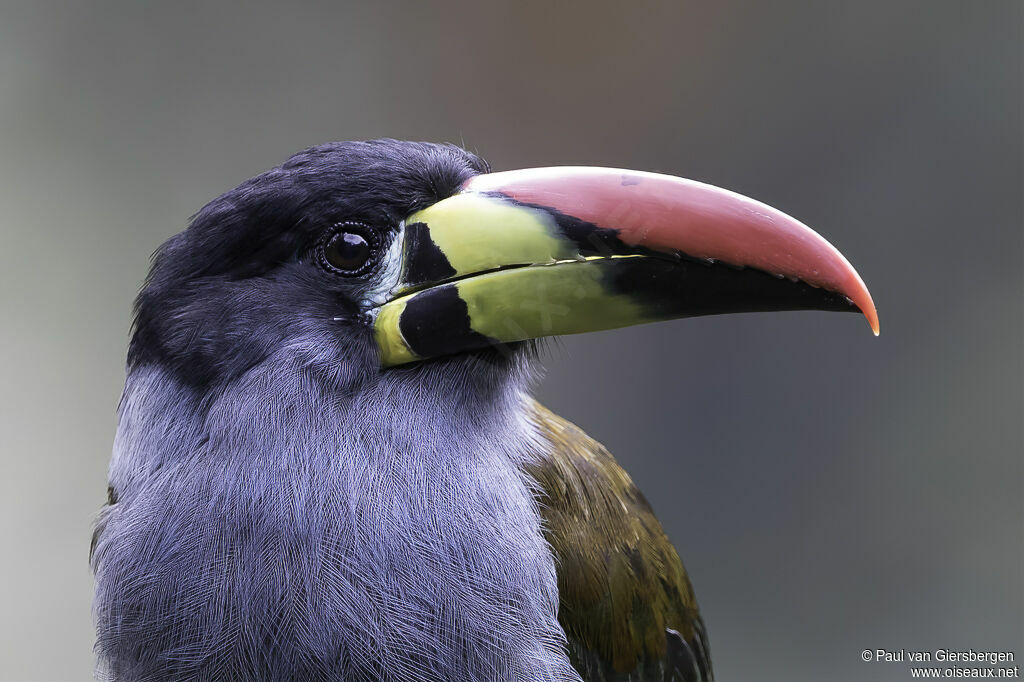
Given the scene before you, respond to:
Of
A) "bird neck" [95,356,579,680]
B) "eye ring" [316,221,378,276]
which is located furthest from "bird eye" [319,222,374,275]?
"bird neck" [95,356,579,680]

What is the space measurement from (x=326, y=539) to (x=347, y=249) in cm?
39

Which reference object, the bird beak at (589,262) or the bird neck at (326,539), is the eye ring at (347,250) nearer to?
the bird beak at (589,262)

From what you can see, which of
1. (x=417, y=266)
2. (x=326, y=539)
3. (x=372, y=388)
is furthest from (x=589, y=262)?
(x=326, y=539)

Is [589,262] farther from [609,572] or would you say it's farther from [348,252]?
[609,572]

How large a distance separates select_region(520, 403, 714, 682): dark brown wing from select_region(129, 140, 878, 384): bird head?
0.28 meters

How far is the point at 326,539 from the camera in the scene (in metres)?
1.26

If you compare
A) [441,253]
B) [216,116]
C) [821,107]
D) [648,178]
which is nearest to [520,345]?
[441,253]

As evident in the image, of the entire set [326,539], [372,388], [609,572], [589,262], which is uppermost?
[589,262]

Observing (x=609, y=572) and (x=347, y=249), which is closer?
(x=347, y=249)

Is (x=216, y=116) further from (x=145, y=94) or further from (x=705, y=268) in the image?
(x=705, y=268)

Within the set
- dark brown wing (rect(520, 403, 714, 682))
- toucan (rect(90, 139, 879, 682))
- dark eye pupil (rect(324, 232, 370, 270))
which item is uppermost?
dark eye pupil (rect(324, 232, 370, 270))

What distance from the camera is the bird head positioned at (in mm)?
1239

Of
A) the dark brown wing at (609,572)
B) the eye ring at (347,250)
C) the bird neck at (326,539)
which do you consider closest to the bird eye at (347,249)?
the eye ring at (347,250)

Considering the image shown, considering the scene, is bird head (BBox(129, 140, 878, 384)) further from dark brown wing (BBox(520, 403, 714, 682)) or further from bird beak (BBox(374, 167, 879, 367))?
dark brown wing (BBox(520, 403, 714, 682))
